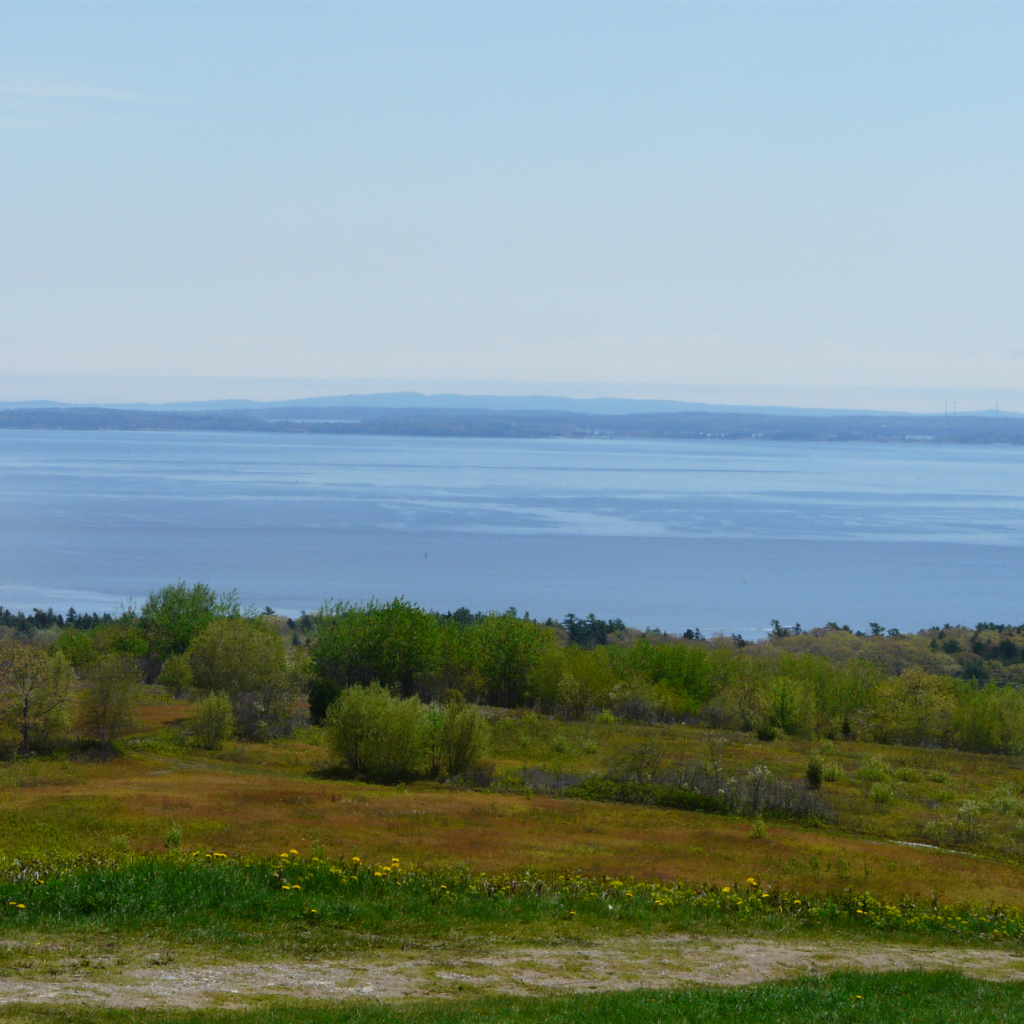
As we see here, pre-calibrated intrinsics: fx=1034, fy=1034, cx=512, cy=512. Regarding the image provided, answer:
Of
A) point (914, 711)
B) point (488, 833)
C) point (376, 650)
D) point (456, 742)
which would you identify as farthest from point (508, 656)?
point (488, 833)

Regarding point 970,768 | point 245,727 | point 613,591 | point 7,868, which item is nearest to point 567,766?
point 245,727

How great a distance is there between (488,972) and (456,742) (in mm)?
17834

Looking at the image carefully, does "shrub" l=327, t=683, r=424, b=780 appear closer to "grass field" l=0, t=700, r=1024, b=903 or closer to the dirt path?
"grass field" l=0, t=700, r=1024, b=903

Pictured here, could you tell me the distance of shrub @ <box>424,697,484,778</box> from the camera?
28328 mm

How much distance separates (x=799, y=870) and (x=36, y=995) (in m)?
14.5

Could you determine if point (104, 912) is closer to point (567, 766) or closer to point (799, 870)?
point (799, 870)

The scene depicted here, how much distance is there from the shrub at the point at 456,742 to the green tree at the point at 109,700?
9565 millimetres

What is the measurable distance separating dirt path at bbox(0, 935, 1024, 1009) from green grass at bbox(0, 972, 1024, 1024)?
0.41 meters

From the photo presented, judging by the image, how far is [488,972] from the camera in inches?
421

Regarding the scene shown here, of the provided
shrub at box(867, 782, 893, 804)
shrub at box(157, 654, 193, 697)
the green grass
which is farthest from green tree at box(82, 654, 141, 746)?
the green grass

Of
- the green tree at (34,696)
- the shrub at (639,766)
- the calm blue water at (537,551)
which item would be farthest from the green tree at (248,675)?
the calm blue water at (537,551)

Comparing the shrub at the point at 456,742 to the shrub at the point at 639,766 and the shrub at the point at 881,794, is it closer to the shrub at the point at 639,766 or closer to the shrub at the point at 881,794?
the shrub at the point at 639,766

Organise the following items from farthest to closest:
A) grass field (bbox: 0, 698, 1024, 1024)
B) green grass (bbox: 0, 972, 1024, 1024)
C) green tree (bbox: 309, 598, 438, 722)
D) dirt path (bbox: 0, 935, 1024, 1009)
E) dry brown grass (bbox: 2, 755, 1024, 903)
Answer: green tree (bbox: 309, 598, 438, 722) < dry brown grass (bbox: 2, 755, 1024, 903) < grass field (bbox: 0, 698, 1024, 1024) < dirt path (bbox: 0, 935, 1024, 1009) < green grass (bbox: 0, 972, 1024, 1024)

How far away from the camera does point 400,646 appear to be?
1843 inches
